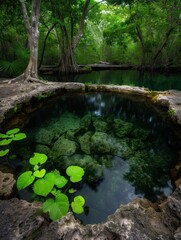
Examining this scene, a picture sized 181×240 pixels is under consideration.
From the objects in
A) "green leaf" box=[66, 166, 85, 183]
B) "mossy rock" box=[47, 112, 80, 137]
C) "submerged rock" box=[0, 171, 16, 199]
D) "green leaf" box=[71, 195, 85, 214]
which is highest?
"green leaf" box=[66, 166, 85, 183]

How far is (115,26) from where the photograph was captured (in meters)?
14.4

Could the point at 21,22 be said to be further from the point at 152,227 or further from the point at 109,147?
the point at 152,227

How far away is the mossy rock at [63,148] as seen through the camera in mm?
2904

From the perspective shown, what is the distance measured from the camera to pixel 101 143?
3322 mm

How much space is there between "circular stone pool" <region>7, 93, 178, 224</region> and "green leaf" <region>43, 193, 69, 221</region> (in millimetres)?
548

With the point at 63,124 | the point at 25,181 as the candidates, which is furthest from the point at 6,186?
the point at 63,124

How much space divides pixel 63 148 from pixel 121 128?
1.76 m

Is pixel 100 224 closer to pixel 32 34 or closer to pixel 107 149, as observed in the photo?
pixel 107 149

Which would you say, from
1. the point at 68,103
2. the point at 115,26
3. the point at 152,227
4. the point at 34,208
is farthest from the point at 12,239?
the point at 115,26

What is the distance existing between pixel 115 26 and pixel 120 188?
15.9m

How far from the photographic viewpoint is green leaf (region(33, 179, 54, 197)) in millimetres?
1409

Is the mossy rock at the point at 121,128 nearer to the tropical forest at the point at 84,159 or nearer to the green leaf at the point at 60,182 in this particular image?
the tropical forest at the point at 84,159

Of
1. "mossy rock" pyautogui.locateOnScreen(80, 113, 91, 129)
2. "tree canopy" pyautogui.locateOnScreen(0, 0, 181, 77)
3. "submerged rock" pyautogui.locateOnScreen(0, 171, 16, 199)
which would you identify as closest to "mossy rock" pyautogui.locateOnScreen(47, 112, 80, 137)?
"mossy rock" pyautogui.locateOnScreen(80, 113, 91, 129)

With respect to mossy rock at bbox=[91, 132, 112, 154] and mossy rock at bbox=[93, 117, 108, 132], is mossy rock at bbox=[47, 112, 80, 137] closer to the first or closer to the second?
mossy rock at bbox=[93, 117, 108, 132]
